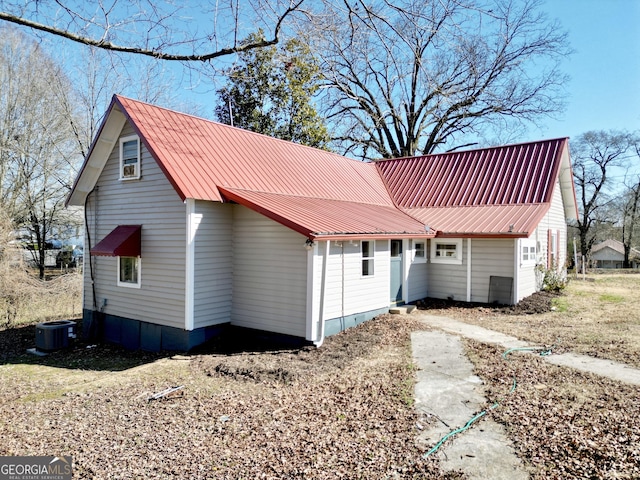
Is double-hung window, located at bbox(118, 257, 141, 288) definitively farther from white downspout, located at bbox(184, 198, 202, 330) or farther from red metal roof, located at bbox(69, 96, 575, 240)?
red metal roof, located at bbox(69, 96, 575, 240)

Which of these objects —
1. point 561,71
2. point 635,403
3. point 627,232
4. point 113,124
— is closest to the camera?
point 635,403

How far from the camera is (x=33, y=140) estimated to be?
63.2ft

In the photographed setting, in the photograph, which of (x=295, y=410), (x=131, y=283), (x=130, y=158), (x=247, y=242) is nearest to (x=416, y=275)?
(x=247, y=242)

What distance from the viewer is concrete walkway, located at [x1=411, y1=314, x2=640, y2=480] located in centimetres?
442

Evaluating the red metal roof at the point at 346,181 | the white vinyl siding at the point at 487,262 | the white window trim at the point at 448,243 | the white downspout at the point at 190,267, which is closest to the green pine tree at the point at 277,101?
the red metal roof at the point at 346,181

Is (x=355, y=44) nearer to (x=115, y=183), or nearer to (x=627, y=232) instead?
(x=115, y=183)

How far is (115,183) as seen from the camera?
10969 millimetres

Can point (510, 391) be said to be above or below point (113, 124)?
below

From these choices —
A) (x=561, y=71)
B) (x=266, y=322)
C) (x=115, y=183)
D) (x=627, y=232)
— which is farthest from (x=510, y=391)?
(x=627, y=232)

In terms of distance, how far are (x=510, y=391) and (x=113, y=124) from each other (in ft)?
34.3

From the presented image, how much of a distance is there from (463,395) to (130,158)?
9226 mm

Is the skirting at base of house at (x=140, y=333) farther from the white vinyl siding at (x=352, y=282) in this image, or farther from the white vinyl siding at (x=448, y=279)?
the white vinyl siding at (x=448, y=279)

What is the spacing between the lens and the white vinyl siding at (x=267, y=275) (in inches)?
360

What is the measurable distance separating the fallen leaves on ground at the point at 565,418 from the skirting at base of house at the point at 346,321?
3.29m
